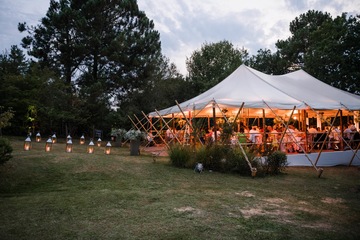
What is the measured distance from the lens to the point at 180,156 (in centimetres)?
792

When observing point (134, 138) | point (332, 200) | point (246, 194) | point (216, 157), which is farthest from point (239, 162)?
point (134, 138)

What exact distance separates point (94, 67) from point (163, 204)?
55.9 ft

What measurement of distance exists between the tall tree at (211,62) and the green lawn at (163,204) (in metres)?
21.2

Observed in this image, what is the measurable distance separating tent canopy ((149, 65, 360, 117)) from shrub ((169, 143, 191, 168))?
5.87 ft

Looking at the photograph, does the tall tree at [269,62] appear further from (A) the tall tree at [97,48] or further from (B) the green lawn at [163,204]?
(B) the green lawn at [163,204]

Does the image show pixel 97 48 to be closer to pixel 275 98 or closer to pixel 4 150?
pixel 275 98

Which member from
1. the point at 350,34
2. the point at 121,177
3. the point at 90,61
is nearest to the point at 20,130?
the point at 90,61

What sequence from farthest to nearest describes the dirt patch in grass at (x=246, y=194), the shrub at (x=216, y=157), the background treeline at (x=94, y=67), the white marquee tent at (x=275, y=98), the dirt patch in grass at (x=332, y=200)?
the background treeline at (x=94, y=67) < the white marquee tent at (x=275, y=98) < the shrub at (x=216, y=157) < the dirt patch in grass at (x=246, y=194) < the dirt patch in grass at (x=332, y=200)

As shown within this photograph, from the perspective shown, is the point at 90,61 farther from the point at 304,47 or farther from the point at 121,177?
the point at 304,47

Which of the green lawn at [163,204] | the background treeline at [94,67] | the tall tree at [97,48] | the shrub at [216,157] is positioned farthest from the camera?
the tall tree at [97,48]

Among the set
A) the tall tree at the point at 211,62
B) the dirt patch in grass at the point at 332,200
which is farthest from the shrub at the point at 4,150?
the tall tree at the point at 211,62

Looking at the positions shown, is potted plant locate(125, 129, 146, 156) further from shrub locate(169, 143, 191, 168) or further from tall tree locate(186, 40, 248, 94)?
tall tree locate(186, 40, 248, 94)

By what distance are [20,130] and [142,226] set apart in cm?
1538

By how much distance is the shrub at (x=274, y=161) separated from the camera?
7.26m
